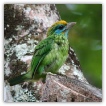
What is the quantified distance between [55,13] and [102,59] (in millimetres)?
577

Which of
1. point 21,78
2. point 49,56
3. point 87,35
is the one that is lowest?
point 21,78

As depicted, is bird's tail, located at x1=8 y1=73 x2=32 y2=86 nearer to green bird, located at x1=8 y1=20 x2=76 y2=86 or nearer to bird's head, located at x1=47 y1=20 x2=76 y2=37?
green bird, located at x1=8 y1=20 x2=76 y2=86

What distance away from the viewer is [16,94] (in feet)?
13.8

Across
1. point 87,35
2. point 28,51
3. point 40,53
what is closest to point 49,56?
point 40,53

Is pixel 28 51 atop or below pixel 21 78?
atop

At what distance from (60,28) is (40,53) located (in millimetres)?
273

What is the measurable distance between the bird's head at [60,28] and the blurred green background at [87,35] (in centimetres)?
6

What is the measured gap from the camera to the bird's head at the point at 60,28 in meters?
4.21

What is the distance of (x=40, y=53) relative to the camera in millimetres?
4195

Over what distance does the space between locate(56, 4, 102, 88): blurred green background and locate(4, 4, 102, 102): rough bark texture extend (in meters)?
0.07

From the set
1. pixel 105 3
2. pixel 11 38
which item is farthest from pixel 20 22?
pixel 105 3

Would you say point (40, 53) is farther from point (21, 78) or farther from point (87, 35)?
point (87, 35)

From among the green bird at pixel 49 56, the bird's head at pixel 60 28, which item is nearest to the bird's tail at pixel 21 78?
the green bird at pixel 49 56

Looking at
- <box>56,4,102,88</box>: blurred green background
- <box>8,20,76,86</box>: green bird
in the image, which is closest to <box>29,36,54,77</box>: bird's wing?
<box>8,20,76,86</box>: green bird
